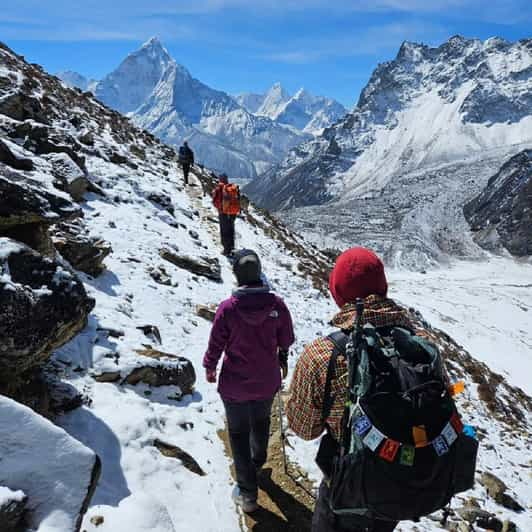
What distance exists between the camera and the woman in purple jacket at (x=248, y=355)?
474cm

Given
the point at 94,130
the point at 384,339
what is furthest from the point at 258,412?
the point at 94,130

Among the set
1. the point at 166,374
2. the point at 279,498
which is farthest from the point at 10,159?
the point at 279,498

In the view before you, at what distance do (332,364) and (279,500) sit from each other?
351 centimetres

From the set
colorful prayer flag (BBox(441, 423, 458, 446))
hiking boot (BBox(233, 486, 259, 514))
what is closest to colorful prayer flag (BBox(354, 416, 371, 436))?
colorful prayer flag (BBox(441, 423, 458, 446))

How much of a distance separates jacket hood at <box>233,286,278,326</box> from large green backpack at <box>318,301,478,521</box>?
70.8 inches

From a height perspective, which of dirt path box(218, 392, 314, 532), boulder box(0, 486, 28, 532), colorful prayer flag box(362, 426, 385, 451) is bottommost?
dirt path box(218, 392, 314, 532)

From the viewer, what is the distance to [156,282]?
12.0m

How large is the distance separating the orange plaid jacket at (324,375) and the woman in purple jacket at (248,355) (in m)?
1.36

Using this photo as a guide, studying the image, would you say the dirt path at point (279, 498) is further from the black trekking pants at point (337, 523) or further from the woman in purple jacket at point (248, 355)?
the black trekking pants at point (337, 523)

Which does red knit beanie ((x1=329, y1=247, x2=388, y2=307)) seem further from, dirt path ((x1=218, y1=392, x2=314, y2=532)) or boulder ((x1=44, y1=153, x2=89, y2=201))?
boulder ((x1=44, y1=153, x2=89, y2=201))

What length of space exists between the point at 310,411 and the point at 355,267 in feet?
3.87

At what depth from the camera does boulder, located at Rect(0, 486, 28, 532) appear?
3018 mm

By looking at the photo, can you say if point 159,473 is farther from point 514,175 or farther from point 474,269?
point 514,175

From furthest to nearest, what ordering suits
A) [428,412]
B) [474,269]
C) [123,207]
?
1. [474,269]
2. [123,207]
3. [428,412]
